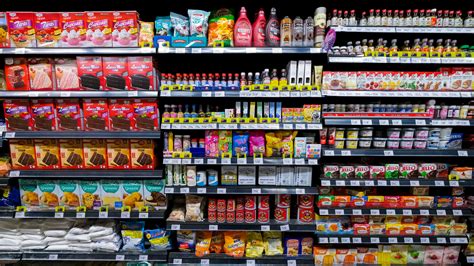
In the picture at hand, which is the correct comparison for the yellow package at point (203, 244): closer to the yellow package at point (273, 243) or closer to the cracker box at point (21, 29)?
the yellow package at point (273, 243)

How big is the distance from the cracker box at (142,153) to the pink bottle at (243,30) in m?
1.21

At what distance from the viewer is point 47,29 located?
2.41 m

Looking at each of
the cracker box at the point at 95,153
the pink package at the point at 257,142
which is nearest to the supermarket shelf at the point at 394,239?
the pink package at the point at 257,142

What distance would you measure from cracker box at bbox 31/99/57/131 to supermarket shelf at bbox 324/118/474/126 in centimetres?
245

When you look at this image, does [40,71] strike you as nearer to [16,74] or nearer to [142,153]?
[16,74]

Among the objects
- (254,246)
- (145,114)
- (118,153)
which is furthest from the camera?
(254,246)

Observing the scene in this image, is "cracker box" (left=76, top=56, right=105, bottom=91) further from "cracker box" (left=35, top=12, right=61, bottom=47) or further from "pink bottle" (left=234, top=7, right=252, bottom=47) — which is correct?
"pink bottle" (left=234, top=7, right=252, bottom=47)

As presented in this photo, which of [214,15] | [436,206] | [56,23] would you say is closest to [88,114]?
[56,23]

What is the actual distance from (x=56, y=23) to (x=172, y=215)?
198cm

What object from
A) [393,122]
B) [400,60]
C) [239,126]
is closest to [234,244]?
[239,126]

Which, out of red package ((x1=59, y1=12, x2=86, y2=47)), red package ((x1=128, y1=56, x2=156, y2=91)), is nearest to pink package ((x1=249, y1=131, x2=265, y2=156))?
red package ((x1=128, y1=56, x2=156, y2=91))

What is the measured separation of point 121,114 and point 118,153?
0.37 m

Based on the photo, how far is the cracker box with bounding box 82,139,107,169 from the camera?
261 cm

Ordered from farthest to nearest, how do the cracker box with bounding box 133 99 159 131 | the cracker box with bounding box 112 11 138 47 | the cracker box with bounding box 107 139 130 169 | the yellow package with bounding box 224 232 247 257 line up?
the yellow package with bounding box 224 232 247 257 → the cracker box with bounding box 107 139 130 169 → the cracker box with bounding box 133 99 159 131 → the cracker box with bounding box 112 11 138 47
